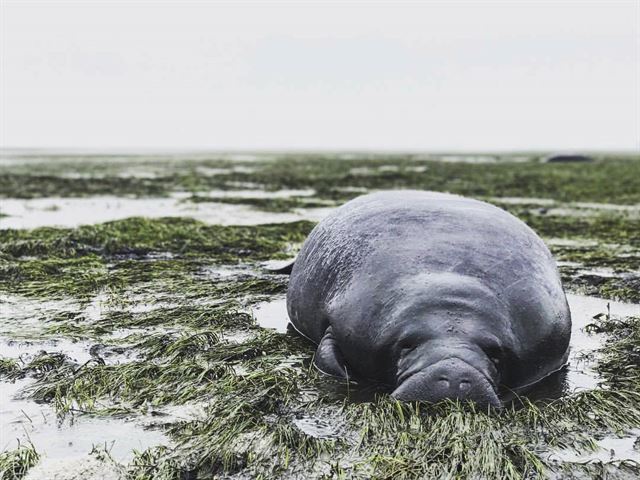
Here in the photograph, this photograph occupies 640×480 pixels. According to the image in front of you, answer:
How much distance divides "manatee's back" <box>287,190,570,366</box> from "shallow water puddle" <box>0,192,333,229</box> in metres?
8.55

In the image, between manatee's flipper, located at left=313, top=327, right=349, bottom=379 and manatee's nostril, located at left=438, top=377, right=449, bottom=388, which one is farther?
manatee's flipper, located at left=313, top=327, right=349, bottom=379

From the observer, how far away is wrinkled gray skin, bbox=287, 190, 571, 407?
4.09m

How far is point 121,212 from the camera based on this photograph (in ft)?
54.9

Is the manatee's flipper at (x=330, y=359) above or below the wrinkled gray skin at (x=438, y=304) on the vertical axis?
below

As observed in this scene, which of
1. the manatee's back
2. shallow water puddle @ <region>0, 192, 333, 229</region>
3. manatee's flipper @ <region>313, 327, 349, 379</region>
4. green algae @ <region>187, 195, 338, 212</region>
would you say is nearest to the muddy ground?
manatee's flipper @ <region>313, 327, 349, 379</region>

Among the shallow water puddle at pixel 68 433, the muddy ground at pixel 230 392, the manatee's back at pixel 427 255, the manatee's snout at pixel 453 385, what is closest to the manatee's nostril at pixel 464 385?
the manatee's snout at pixel 453 385

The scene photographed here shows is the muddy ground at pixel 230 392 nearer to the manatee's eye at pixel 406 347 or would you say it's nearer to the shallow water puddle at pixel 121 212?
the manatee's eye at pixel 406 347

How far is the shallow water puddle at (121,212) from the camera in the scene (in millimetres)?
14648

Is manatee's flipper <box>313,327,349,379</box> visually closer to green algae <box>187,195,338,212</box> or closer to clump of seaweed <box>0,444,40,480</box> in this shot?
clump of seaweed <box>0,444,40,480</box>

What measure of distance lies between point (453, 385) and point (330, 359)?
1063 millimetres

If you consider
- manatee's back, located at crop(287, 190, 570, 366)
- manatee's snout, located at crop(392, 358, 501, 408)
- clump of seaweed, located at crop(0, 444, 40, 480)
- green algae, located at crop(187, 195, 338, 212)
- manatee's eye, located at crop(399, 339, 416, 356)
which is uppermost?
manatee's back, located at crop(287, 190, 570, 366)

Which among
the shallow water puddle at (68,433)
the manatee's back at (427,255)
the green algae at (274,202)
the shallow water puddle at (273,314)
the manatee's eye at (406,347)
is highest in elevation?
the manatee's back at (427,255)

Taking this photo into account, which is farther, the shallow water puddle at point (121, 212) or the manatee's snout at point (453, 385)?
the shallow water puddle at point (121, 212)

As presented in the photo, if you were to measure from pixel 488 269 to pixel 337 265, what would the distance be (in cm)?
117
